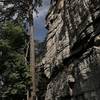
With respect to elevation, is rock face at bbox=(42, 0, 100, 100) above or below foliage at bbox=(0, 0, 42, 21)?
below

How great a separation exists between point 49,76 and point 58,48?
257 centimetres

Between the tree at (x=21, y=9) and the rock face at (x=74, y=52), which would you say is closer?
the rock face at (x=74, y=52)

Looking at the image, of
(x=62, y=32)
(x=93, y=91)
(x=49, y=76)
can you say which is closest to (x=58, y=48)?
(x=62, y=32)

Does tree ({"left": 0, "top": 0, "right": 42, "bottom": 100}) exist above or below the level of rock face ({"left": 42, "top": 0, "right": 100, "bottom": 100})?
above

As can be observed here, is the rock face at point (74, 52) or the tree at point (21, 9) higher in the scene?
the tree at point (21, 9)

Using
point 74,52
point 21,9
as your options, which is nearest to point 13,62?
point 21,9

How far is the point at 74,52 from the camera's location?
54.0 ft

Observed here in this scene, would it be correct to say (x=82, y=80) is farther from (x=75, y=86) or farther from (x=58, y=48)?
A: (x=58, y=48)

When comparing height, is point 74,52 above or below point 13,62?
below

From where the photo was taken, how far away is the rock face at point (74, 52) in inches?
548

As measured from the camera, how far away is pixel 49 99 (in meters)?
20.4

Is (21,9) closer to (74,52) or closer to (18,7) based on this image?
(18,7)

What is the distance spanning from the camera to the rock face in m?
13.9

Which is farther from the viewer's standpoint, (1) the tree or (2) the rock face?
(1) the tree
